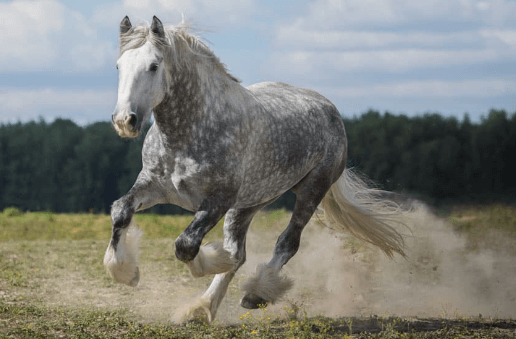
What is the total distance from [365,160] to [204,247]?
19.4 meters

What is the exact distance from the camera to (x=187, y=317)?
668 centimetres

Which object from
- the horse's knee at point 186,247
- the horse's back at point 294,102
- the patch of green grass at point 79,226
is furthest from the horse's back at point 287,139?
the patch of green grass at point 79,226

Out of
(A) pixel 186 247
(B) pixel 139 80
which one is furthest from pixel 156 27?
(A) pixel 186 247

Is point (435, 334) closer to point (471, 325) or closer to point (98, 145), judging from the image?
point (471, 325)

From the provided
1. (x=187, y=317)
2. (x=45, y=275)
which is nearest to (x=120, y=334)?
(x=187, y=317)

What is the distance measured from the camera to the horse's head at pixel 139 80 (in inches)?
192

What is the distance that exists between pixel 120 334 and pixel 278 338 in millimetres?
1548

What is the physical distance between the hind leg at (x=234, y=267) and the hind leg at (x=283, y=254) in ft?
1.28

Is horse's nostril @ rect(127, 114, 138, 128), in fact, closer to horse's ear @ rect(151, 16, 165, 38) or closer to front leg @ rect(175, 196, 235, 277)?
horse's ear @ rect(151, 16, 165, 38)

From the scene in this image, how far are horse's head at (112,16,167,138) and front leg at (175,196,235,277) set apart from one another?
3.33ft

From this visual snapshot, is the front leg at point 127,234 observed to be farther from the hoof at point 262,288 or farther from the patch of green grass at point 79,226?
the patch of green grass at point 79,226

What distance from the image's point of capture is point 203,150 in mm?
5703

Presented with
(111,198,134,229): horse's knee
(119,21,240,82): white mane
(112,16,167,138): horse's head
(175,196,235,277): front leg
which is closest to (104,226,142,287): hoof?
(111,198,134,229): horse's knee

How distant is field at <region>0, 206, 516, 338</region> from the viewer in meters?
6.52
